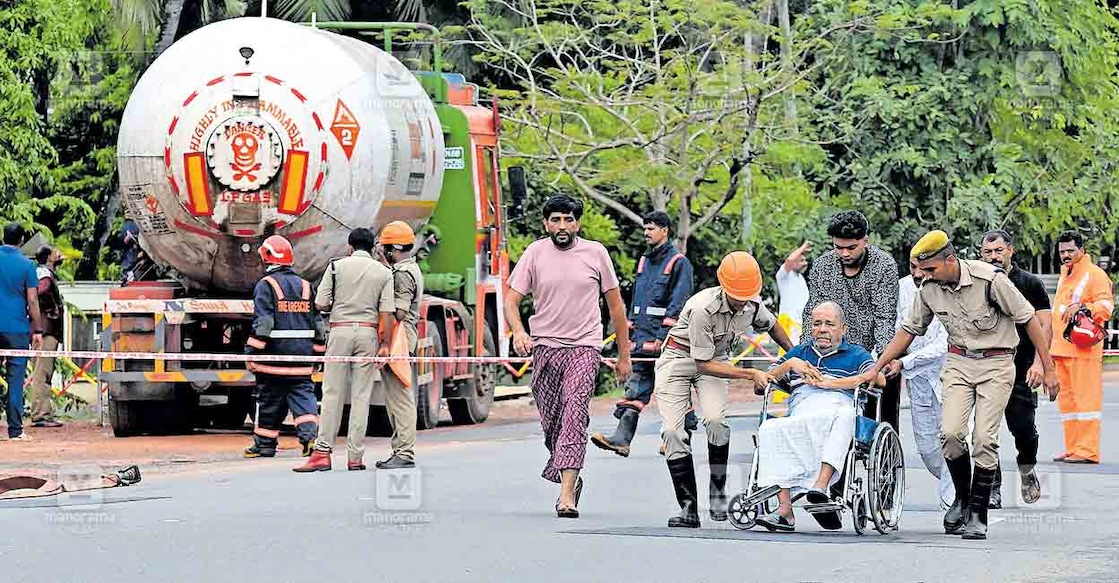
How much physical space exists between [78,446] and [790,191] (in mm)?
13205

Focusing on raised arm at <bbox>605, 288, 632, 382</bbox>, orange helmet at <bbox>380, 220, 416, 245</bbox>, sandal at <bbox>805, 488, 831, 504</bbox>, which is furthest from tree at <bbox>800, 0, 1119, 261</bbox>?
sandal at <bbox>805, 488, 831, 504</bbox>

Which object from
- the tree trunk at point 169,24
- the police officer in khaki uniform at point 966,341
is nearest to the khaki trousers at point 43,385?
the police officer in khaki uniform at point 966,341

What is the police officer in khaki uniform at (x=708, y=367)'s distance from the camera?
1083 cm

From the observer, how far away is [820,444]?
10.4 meters

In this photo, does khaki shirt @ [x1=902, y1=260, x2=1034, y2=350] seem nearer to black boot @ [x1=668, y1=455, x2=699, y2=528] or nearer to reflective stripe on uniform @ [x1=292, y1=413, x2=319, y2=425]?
black boot @ [x1=668, y1=455, x2=699, y2=528]

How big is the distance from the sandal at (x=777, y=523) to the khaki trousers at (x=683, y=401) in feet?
1.61

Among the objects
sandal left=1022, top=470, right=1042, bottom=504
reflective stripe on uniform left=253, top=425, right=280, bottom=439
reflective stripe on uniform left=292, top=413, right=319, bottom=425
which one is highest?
reflective stripe on uniform left=292, top=413, right=319, bottom=425

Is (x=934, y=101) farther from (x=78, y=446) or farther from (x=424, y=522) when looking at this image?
(x=424, y=522)

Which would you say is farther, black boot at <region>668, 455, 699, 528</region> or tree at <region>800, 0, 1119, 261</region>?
tree at <region>800, 0, 1119, 261</region>

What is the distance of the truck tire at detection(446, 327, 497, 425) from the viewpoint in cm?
2106

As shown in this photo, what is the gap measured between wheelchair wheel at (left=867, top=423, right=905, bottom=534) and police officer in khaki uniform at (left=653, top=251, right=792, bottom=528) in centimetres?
68

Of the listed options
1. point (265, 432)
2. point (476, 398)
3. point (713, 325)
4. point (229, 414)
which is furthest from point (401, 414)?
point (476, 398)

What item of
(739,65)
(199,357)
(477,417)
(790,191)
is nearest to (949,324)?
(199,357)

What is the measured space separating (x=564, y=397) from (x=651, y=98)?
14.3 m
